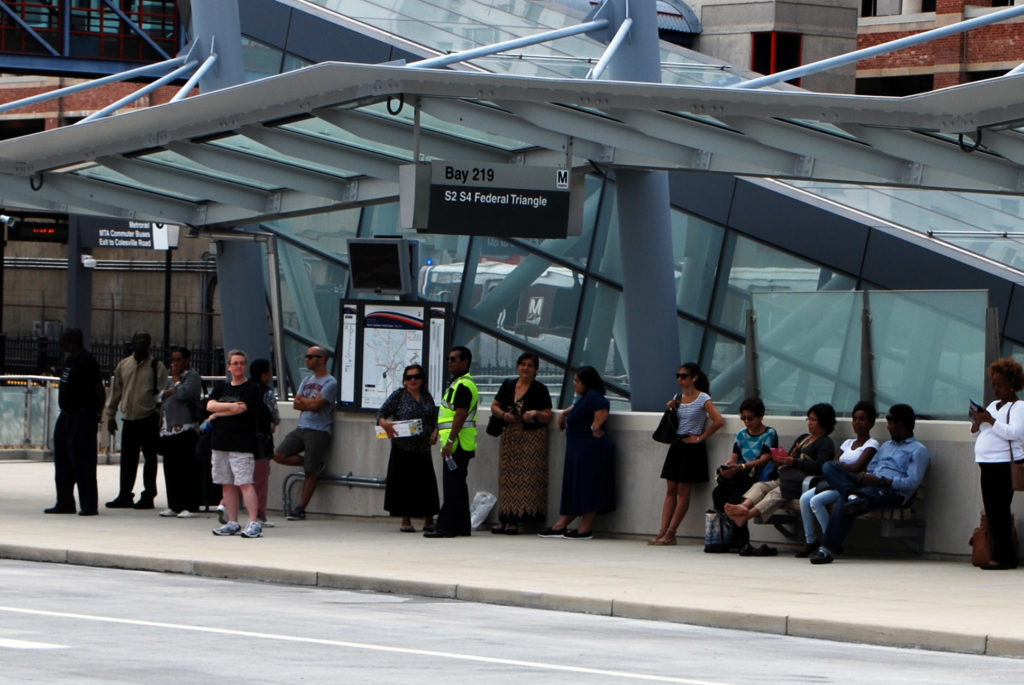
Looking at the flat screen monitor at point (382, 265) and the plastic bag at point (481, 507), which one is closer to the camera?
the plastic bag at point (481, 507)

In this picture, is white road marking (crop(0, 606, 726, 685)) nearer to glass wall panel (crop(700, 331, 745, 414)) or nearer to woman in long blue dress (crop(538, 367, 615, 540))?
woman in long blue dress (crop(538, 367, 615, 540))

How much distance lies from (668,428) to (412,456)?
2.47 m

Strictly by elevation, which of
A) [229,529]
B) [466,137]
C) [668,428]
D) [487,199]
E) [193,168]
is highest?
[466,137]

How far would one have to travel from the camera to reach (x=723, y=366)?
2458cm

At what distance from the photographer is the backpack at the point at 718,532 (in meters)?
15.9

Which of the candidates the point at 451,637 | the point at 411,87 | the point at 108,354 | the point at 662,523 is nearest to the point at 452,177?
the point at 411,87

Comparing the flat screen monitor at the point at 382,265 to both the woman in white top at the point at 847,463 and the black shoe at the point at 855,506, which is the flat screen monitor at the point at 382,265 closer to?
the woman in white top at the point at 847,463

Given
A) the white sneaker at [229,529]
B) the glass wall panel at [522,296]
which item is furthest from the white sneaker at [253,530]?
the glass wall panel at [522,296]

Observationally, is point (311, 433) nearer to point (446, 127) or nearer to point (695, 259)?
point (446, 127)

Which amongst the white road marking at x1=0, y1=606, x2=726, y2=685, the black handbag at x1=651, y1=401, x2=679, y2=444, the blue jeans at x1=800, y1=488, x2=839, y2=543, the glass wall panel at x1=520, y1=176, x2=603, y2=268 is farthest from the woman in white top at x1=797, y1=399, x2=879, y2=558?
the glass wall panel at x1=520, y1=176, x2=603, y2=268

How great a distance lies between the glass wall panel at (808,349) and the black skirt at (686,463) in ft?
3.33

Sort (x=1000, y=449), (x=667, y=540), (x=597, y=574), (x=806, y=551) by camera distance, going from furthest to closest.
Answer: (x=667, y=540) → (x=806, y=551) → (x=1000, y=449) → (x=597, y=574)

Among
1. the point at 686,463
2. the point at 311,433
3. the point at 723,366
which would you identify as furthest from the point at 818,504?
the point at 723,366

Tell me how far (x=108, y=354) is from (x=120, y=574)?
111ft
